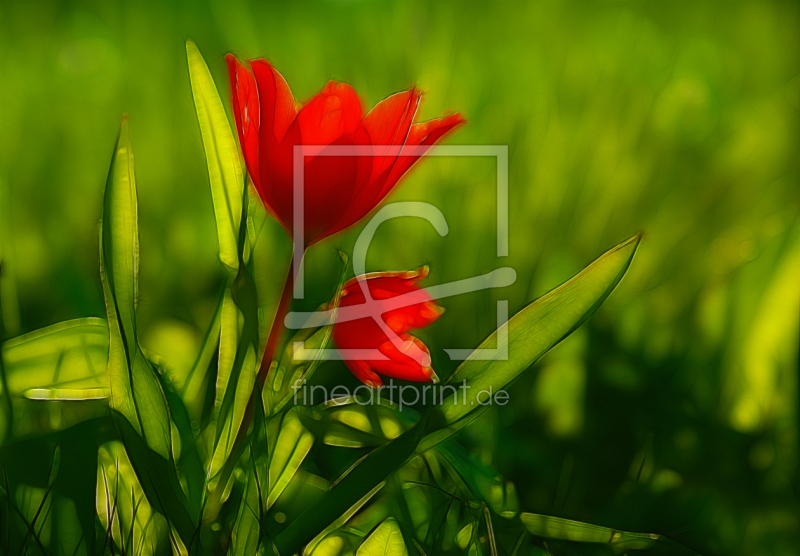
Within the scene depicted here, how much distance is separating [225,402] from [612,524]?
0.72ft

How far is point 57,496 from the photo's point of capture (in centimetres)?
30

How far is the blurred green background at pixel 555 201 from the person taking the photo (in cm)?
32

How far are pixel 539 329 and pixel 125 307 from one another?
6.9 inches

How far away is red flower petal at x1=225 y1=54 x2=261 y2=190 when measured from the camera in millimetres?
260

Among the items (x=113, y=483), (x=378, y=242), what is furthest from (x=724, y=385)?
(x=113, y=483)

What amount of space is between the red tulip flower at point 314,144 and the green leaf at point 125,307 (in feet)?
0.17

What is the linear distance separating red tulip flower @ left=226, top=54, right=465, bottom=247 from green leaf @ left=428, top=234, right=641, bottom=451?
91 millimetres

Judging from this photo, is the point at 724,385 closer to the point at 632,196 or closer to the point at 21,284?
the point at 632,196

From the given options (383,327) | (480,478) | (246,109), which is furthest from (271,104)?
(480,478)

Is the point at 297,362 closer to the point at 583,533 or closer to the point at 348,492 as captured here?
the point at 348,492

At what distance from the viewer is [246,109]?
26cm

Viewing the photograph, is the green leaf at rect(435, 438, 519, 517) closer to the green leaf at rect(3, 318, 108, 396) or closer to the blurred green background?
the blurred green background

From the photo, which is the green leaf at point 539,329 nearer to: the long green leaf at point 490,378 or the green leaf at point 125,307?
the long green leaf at point 490,378

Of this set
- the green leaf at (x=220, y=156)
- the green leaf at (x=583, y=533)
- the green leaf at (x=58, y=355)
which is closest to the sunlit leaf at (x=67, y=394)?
the green leaf at (x=58, y=355)
